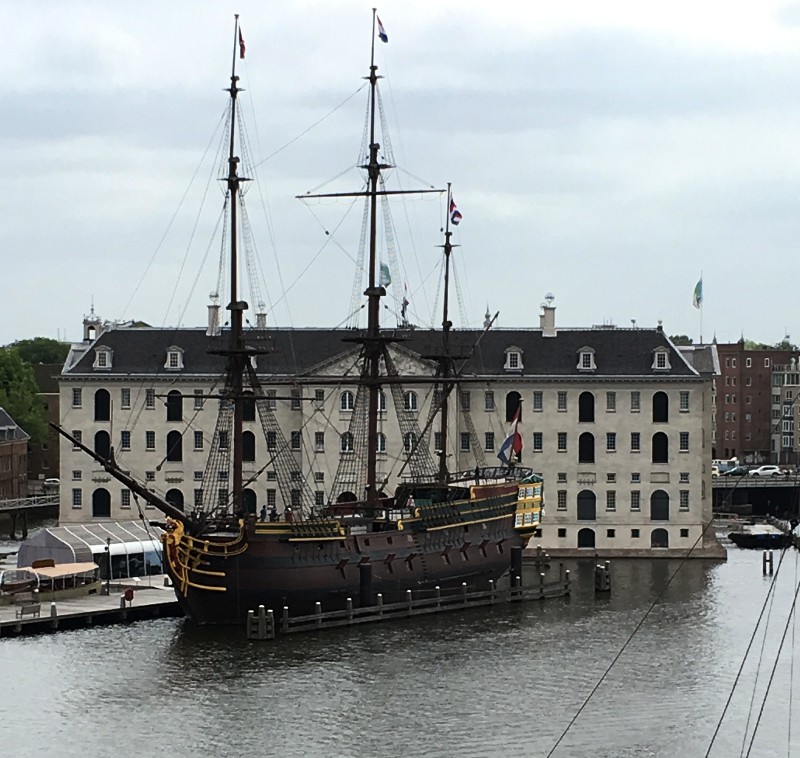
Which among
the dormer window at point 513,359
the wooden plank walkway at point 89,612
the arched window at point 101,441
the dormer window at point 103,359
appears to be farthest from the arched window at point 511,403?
the wooden plank walkway at point 89,612

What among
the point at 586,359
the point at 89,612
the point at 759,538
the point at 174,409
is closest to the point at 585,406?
the point at 586,359

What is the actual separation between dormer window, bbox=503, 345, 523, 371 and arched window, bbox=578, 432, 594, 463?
5773 mm

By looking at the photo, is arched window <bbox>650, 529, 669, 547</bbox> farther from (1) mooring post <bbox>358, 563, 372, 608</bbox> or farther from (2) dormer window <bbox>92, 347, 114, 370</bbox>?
(2) dormer window <bbox>92, 347, 114, 370</bbox>

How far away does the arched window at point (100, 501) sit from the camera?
10781cm

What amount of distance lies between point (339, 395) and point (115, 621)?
33990 millimetres

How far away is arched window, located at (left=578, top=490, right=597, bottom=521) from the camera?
105m

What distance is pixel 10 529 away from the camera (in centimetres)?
12662

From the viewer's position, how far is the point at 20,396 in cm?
15350

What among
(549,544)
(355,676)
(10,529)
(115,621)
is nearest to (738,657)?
(355,676)

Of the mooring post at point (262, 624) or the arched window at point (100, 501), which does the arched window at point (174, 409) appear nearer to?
the arched window at point (100, 501)

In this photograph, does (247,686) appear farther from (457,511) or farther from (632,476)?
(632,476)

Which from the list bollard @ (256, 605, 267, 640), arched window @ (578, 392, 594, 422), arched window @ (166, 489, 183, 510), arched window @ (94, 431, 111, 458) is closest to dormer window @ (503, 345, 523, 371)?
arched window @ (578, 392, 594, 422)

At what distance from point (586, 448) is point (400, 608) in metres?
30.1

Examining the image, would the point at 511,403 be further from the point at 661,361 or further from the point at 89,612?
the point at 89,612
